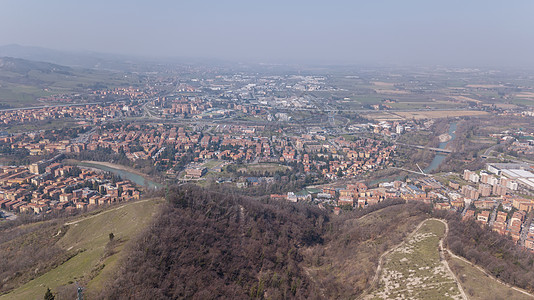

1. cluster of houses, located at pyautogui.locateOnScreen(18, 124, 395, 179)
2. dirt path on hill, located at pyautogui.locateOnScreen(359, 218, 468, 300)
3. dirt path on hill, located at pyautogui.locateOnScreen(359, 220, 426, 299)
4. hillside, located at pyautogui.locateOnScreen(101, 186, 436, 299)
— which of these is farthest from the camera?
cluster of houses, located at pyautogui.locateOnScreen(18, 124, 395, 179)

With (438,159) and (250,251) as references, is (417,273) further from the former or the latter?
(438,159)

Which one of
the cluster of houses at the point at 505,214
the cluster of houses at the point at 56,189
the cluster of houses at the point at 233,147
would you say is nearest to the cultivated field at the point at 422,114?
the cluster of houses at the point at 233,147

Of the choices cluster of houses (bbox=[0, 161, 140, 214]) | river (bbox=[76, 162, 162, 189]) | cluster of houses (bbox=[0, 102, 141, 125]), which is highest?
cluster of houses (bbox=[0, 102, 141, 125])

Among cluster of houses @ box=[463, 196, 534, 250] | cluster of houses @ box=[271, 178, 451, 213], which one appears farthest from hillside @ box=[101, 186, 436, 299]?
cluster of houses @ box=[463, 196, 534, 250]

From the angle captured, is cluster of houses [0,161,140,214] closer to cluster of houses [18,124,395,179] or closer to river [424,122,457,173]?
cluster of houses [18,124,395,179]

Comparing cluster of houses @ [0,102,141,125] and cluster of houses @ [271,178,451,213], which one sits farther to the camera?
cluster of houses @ [0,102,141,125]

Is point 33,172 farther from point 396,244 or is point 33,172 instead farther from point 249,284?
point 396,244
